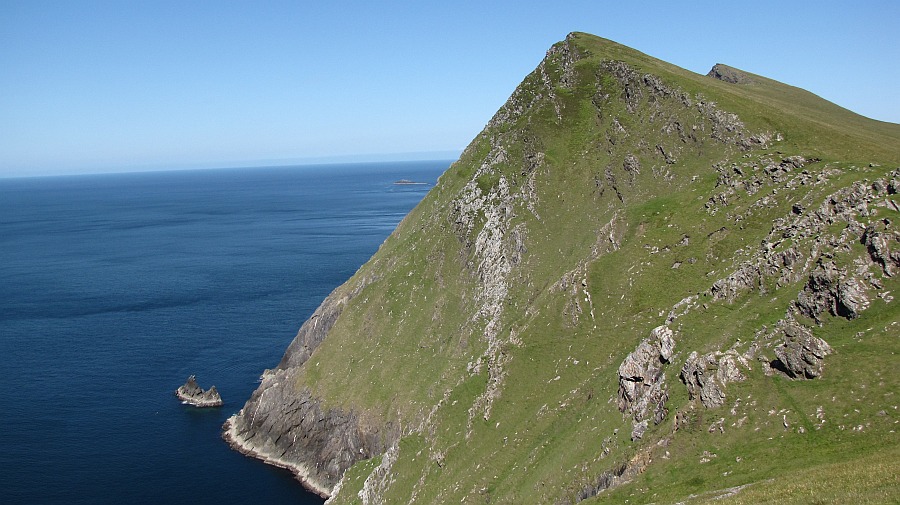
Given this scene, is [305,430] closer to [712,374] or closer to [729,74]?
[712,374]

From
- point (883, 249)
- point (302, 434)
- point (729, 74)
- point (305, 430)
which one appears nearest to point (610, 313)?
point (883, 249)

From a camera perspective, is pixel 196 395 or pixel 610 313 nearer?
pixel 610 313

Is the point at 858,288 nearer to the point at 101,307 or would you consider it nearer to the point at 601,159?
the point at 601,159

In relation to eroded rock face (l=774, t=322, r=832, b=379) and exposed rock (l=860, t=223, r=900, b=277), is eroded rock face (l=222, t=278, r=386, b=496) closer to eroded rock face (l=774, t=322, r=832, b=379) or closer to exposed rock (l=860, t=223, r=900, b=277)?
eroded rock face (l=774, t=322, r=832, b=379)

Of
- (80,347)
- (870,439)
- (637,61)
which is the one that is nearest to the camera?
(870,439)

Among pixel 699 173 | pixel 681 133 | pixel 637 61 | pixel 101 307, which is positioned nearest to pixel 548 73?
pixel 637 61

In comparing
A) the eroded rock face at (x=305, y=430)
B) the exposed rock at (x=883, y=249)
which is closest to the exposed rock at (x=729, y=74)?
the eroded rock face at (x=305, y=430)
